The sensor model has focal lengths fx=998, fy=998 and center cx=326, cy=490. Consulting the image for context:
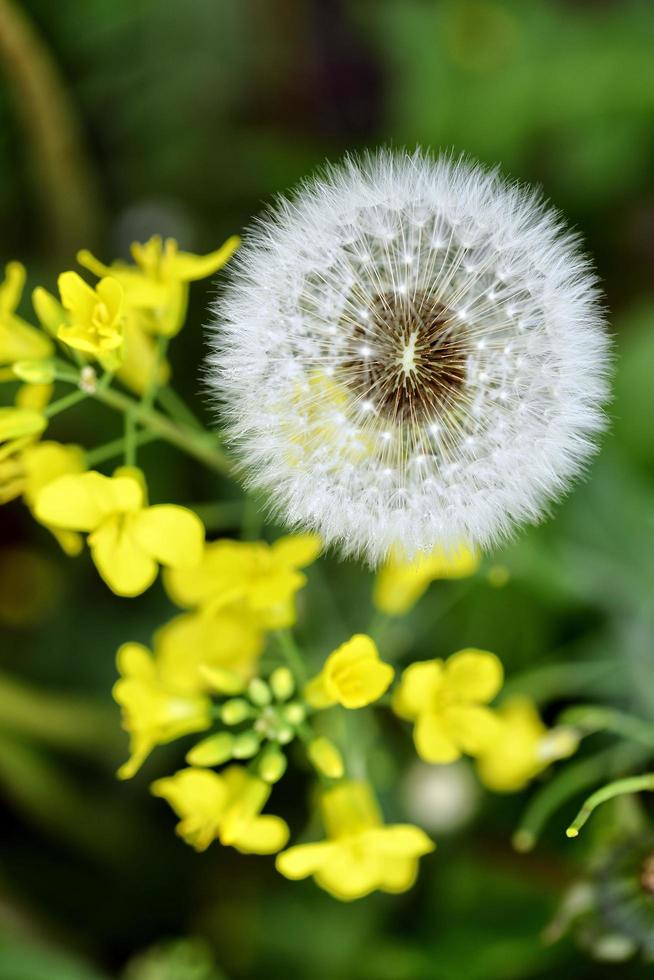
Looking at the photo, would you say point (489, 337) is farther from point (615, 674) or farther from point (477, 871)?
point (477, 871)

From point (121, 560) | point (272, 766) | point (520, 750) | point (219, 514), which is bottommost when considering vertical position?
point (272, 766)

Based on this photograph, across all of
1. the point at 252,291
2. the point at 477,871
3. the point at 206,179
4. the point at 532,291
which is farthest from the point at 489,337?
the point at 206,179

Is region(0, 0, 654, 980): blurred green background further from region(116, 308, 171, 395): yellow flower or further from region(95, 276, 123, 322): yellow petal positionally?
region(95, 276, 123, 322): yellow petal

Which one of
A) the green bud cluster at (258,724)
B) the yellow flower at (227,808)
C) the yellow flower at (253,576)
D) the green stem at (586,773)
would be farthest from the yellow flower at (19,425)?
the green stem at (586,773)

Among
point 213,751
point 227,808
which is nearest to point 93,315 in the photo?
point 213,751

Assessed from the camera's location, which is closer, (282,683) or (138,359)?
(282,683)

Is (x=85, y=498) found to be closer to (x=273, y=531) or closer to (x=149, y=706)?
(x=149, y=706)

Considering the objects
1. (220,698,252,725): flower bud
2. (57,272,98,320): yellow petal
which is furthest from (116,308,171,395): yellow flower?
(220,698,252,725): flower bud
